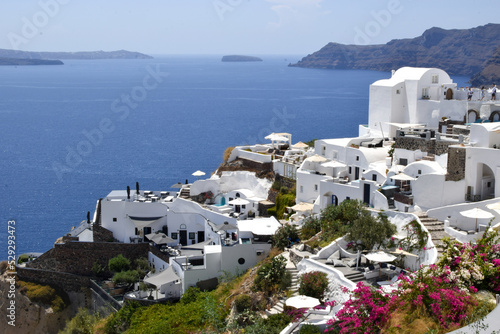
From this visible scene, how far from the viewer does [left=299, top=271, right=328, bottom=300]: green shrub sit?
2792 cm

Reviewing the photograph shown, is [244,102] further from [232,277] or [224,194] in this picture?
[232,277]

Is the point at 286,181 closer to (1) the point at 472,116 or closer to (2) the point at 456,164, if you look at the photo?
(1) the point at 472,116

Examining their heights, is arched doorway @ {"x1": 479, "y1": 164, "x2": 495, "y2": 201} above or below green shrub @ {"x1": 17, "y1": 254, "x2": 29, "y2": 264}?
above

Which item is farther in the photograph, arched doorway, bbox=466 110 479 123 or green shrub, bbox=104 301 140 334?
arched doorway, bbox=466 110 479 123

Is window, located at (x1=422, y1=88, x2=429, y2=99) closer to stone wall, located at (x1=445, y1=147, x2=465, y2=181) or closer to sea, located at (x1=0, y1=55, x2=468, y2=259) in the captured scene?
stone wall, located at (x1=445, y1=147, x2=465, y2=181)

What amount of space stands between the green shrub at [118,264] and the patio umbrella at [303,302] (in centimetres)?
1902

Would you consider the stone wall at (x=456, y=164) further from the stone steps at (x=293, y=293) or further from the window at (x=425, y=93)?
the window at (x=425, y=93)

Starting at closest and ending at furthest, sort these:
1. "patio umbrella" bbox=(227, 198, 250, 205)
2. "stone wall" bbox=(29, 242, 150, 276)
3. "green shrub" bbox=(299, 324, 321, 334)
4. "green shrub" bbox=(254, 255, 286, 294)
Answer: "green shrub" bbox=(299, 324, 321, 334) < "green shrub" bbox=(254, 255, 286, 294) < "stone wall" bbox=(29, 242, 150, 276) < "patio umbrella" bbox=(227, 198, 250, 205)

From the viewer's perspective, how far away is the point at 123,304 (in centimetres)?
3775

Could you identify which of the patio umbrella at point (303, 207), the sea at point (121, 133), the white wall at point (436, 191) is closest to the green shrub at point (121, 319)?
the patio umbrella at point (303, 207)

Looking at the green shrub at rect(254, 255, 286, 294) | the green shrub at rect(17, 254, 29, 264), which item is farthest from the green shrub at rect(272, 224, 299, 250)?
the green shrub at rect(17, 254, 29, 264)

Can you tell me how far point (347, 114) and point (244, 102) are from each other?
120ft

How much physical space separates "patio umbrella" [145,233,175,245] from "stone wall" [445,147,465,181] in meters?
18.5

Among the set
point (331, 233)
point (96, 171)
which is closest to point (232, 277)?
point (331, 233)
